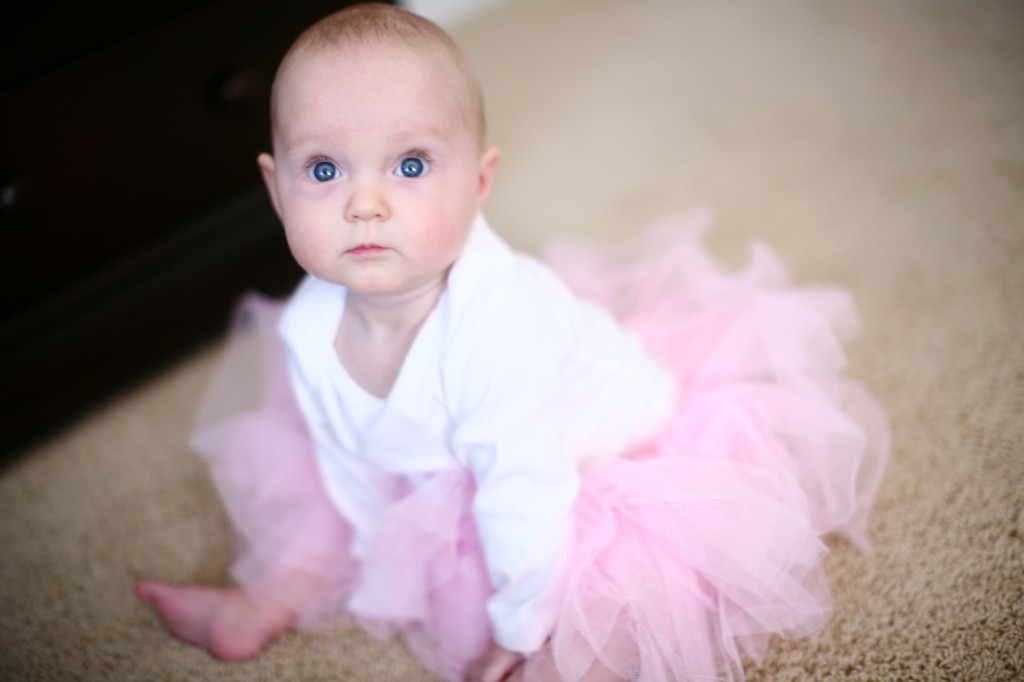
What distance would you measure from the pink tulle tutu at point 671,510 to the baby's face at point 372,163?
0.23 m

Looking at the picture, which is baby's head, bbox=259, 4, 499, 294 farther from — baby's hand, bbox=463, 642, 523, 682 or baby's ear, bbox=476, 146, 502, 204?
baby's hand, bbox=463, 642, 523, 682

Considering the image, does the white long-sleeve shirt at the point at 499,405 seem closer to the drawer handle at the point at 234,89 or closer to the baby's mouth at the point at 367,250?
the baby's mouth at the point at 367,250

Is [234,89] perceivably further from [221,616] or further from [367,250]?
[221,616]

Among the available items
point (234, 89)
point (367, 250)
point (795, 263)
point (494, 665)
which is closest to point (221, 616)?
point (494, 665)

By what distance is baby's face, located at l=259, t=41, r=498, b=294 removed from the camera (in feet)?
2.05

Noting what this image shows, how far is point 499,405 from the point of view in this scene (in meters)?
0.67

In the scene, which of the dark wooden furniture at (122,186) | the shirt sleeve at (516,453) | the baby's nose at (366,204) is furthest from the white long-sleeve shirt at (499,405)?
the dark wooden furniture at (122,186)

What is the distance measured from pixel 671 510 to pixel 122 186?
761 millimetres

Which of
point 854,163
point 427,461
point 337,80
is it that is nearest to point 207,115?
point 337,80

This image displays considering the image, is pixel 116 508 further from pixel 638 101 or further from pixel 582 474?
pixel 638 101

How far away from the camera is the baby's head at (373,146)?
24.6 inches

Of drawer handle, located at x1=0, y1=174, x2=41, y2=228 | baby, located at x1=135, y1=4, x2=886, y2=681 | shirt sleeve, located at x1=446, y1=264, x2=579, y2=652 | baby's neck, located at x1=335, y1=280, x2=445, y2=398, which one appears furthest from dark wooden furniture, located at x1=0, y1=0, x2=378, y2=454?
shirt sleeve, located at x1=446, y1=264, x2=579, y2=652

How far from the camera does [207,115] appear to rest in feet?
3.33

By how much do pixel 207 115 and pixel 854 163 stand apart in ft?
3.20
